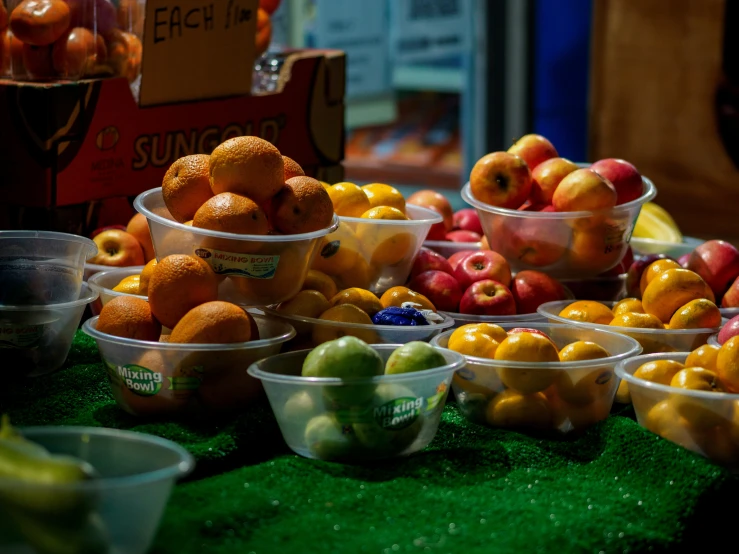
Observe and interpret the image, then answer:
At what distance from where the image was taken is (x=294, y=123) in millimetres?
2443

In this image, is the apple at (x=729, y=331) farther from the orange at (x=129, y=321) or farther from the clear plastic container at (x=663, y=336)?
the orange at (x=129, y=321)

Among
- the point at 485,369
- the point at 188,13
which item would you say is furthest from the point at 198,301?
the point at 188,13

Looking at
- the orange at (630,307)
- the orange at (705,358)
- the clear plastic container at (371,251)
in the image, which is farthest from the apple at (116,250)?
the orange at (705,358)

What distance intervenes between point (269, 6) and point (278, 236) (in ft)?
4.19

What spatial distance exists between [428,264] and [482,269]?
0.36ft

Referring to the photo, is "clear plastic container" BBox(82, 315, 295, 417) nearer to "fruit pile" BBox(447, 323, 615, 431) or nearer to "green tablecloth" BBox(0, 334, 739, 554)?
"green tablecloth" BBox(0, 334, 739, 554)

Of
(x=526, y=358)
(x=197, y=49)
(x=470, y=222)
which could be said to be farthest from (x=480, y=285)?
(x=197, y=49)

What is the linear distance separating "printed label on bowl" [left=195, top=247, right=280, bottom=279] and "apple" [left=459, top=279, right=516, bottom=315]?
47 centimetres

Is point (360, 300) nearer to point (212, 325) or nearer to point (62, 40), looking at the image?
point (212, 325)

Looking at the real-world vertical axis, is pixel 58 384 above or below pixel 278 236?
below

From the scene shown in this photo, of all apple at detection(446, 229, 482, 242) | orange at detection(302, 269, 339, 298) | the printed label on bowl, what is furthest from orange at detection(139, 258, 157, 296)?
apple at detection(446, 229, 482, 242)

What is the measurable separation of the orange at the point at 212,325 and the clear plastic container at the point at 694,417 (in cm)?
58

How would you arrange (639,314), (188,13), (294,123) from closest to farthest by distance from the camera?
1. (639,314)
2. (188,13)
3. (294,123)

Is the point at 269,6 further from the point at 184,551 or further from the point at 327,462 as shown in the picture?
the point at 184,551
